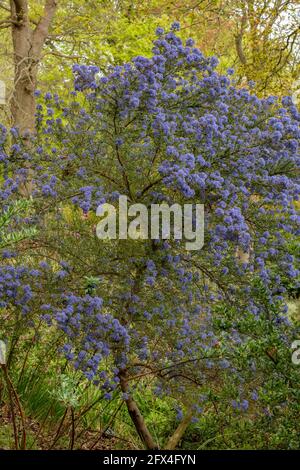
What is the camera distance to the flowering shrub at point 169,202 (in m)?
4.36

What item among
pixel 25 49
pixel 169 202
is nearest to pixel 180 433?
pixel 169 202

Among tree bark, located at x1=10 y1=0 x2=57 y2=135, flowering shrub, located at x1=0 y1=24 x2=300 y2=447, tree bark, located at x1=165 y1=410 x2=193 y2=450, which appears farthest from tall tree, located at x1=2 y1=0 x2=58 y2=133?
tree bark, located at x1=165 y1=410 x2=193 y2=450

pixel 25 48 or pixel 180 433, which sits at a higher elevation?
pixel 25 48

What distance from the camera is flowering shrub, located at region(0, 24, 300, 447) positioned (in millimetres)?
4355

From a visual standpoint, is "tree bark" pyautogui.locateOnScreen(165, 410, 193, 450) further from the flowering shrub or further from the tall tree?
the tall tree

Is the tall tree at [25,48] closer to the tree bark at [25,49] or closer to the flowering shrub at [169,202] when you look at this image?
the tree bark at [25,49]

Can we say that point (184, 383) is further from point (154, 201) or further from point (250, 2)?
point (250, 2)

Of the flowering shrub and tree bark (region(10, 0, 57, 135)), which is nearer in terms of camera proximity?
the flowering shrub

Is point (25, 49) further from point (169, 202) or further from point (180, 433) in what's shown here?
point (180, 433)

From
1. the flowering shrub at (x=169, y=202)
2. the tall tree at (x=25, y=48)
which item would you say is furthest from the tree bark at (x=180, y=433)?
the tall tree at (x=25, y=48)

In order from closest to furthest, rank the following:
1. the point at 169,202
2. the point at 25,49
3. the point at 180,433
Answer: the point at 169,202
the point at 180,433
the point at 25,49

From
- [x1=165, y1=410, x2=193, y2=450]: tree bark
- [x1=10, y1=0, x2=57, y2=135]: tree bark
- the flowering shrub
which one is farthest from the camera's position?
[x1=10, y1=0, x2=57, y2=135]: tree bark

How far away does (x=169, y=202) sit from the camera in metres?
4.57

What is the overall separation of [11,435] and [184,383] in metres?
1.41
